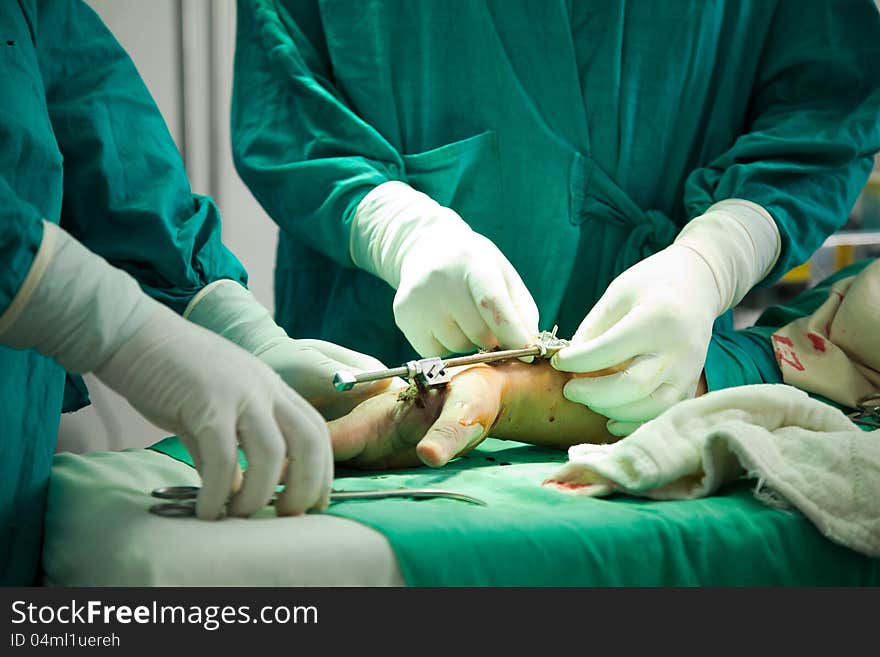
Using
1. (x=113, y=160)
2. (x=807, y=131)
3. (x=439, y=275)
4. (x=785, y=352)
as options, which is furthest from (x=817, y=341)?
(x=113, y=160)

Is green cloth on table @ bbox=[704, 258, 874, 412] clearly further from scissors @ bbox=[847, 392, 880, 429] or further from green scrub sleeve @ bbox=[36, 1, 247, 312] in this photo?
green scrub sleeve @ bbox=[36, 1, 247, 312]

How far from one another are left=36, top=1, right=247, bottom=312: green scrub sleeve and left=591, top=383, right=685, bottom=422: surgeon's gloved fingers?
0.73 meters

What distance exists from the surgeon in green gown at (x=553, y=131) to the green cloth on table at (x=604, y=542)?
0.67 metres

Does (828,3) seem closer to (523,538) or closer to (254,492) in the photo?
(523,538)

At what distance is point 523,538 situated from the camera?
90 cm

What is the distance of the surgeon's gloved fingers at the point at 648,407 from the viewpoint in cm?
141

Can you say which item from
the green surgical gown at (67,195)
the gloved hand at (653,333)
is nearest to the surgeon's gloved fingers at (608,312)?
the gloved hand at (653,333)

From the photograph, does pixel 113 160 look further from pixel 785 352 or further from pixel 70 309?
pixel 785 352

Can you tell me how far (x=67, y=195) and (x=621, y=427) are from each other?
938 mm

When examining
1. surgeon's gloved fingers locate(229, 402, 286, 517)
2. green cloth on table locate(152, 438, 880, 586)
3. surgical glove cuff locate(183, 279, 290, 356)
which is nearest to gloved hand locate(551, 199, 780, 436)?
green cloth on table locate(152, 438, 880, 586)

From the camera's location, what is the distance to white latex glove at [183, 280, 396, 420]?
1393 millimetres

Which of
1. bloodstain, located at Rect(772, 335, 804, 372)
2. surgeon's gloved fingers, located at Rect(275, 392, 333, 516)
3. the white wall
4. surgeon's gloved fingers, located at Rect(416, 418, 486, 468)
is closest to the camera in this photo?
surgeon's gloved fingers, located at Rect(275, 392, 333, 516)

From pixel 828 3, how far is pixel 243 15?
1.19 metres

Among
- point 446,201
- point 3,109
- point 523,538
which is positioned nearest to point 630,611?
point 523,538
